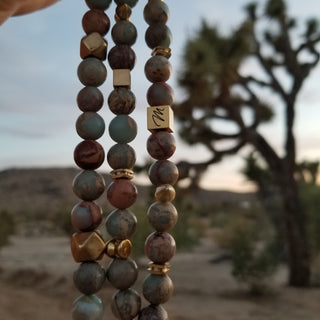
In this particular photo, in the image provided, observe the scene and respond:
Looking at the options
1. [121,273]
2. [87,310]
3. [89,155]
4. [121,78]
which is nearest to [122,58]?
[121,78]

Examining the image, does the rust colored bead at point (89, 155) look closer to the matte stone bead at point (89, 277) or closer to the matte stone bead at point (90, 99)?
the matte stone bead at point (90, 99)

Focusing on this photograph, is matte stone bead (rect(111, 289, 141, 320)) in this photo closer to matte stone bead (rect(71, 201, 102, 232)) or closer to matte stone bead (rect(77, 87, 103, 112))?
matte stone bead (rect(71, 201, 102, 232))

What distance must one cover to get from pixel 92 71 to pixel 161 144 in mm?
287

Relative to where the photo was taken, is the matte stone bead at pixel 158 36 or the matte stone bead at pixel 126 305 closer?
the matte stone bead at pixel 126 305

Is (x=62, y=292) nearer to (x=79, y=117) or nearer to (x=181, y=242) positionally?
(x=181, y=242)

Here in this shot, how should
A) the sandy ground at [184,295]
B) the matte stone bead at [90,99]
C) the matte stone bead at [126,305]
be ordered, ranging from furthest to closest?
the sandy ground at [184,295], the matte stone bead at [90,99], the matte stone bead at [126,305]

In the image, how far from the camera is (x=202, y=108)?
5.98m

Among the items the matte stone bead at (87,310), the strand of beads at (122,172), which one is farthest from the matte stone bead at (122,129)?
the matte stone bead at (87,310)

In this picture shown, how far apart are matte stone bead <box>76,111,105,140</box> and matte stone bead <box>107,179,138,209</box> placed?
148 millimetres

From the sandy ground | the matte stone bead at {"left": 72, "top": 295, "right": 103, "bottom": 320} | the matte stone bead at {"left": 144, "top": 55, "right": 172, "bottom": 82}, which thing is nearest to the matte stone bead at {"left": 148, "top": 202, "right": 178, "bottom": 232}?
the matte stone bead at {"left": 72, "top": 295, "right": 103, "bottom": 320}

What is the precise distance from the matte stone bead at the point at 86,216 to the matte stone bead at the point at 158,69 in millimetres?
404

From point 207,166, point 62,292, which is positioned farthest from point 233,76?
point 62,292

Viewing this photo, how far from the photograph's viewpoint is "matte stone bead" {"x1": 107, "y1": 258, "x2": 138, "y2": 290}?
1.21 m

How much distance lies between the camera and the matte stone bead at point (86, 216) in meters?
1.24
